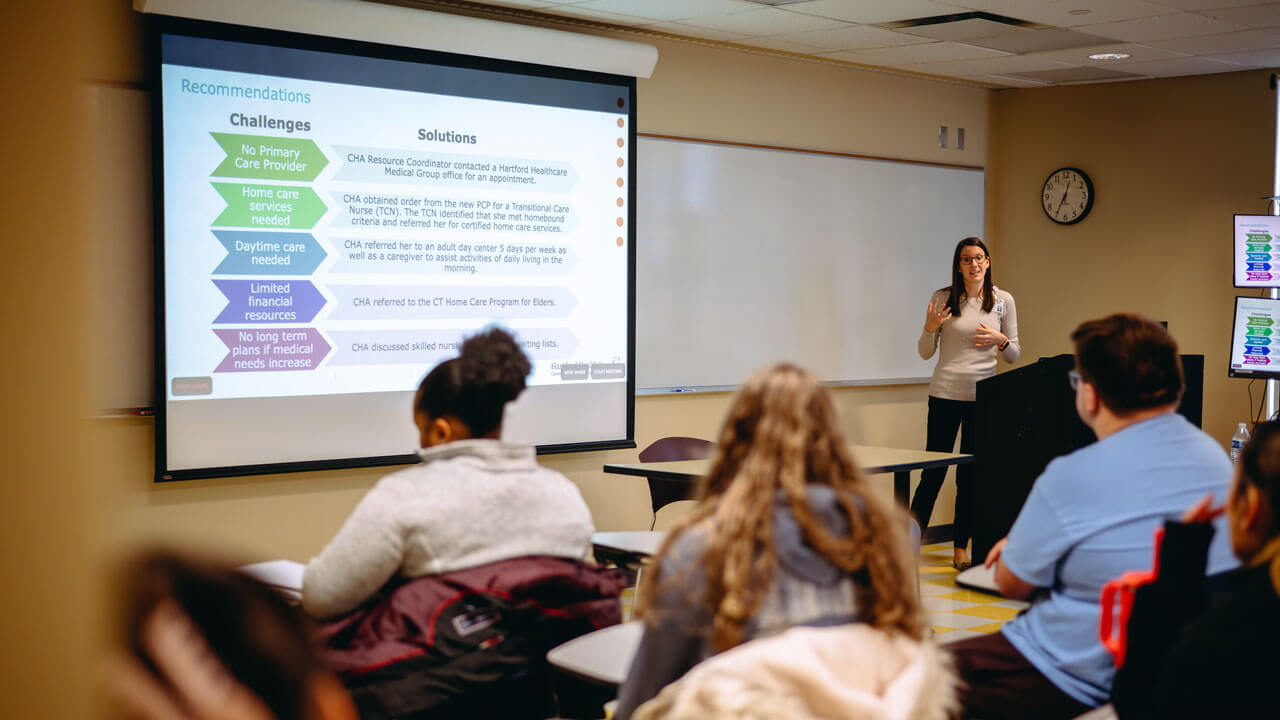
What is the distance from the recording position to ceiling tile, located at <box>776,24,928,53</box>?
5.57 m

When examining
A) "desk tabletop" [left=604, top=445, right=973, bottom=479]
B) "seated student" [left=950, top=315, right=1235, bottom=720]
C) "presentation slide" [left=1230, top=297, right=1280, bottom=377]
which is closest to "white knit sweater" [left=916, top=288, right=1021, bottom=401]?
"presentation slide" [left=1230, top=297, right=1280, bottom=377]

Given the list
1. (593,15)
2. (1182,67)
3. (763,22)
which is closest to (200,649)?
(593,15)

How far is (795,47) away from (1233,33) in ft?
6.98

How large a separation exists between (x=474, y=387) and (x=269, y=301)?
8.27 feet

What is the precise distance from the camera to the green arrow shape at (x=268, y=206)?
14.2 feet

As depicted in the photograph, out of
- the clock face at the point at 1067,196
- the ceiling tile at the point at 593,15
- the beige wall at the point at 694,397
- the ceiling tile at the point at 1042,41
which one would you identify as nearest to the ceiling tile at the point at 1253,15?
the ceiling tile at the point at 1042,41

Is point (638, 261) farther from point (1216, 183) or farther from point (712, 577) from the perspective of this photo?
point (712, 577)

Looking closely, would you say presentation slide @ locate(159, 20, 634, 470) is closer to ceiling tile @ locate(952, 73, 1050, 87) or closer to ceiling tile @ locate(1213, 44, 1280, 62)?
ceiling tile @ locate(952, 73, 1050, 87)

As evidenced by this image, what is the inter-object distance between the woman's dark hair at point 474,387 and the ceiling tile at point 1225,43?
188 inches

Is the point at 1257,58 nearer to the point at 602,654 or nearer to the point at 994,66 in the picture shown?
the point at 994,66

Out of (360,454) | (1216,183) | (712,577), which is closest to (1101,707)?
(712,577)

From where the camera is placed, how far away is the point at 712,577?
5.13ft

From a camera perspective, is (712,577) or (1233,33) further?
(1233,33)

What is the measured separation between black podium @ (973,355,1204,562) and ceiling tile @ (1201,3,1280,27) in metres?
1.67
